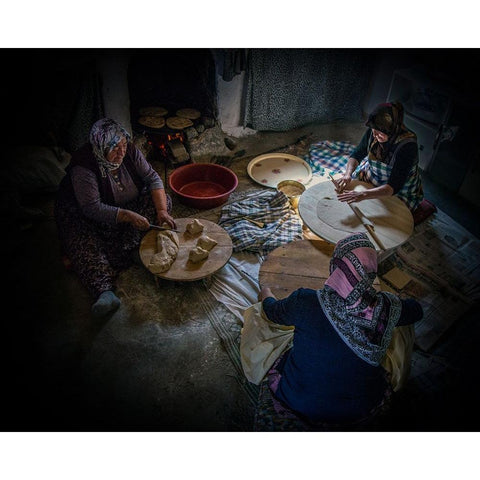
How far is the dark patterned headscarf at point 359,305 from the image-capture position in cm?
185

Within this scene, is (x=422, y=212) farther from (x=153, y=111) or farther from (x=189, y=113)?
(x=153, y=111)

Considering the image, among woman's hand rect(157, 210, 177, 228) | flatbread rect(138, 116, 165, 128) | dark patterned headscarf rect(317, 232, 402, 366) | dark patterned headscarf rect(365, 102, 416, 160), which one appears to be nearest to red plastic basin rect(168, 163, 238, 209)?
flatbread rect(138, 116, 165, 128)

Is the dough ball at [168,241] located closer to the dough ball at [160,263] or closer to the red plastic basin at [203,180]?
the dough ball at [160,263]

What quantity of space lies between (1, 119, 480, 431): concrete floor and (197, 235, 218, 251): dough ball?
1.65 ft

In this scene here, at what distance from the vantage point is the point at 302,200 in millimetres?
3398

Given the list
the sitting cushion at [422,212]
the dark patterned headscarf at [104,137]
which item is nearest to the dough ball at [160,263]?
the dark patterned headscarf at [104,137]

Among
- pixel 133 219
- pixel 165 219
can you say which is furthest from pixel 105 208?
pixel 165 219

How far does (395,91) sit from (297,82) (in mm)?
1562

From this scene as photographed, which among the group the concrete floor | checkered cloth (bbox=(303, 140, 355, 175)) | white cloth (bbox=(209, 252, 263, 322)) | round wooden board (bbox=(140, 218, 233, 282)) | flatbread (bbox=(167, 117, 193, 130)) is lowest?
the concrete floor

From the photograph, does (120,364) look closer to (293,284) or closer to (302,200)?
(293,284)

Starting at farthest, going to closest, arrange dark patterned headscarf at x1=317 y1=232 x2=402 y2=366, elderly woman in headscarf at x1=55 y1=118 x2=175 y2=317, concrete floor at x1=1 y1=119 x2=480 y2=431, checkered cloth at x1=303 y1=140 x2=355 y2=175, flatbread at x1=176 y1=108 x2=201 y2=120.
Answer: checkered cloth at x1=303 y1=140 x2=355 y2=175, flatbread at x1=176 y1=108 x2=201 y2=120, elderly woman in headscarf at x1=55 y1=118 x2=175 y2=317, concrete floor at x1=1 y1=119 x2=480 y2=431, dark patterned headscarf at x1=317 y1=232 x2=402 y2=366

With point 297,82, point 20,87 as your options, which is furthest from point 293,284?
point 297,82

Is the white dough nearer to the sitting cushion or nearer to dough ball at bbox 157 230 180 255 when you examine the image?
dough ball at bbox 157 230 180 255

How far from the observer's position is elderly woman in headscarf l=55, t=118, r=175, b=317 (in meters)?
3.03
